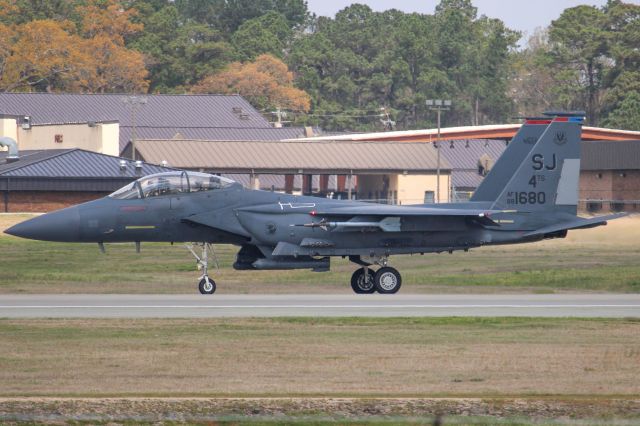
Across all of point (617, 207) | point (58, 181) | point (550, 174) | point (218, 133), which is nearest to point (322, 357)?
point (550, 174)

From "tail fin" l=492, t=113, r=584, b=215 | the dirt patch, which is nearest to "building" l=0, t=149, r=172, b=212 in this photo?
"tail fin" l=492, t=113, r=584, b=215

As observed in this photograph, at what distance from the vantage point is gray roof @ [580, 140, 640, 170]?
237ft

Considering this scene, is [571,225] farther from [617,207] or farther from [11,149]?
[617,207]

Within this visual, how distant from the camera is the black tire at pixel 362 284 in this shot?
1095 inches

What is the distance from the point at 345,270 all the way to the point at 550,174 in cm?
762

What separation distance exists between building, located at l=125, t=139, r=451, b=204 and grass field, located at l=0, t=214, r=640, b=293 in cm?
2640

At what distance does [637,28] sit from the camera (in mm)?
128625

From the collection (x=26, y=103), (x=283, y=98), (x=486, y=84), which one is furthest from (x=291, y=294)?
(x=486, y=84)

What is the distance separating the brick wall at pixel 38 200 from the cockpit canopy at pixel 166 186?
3382 cm

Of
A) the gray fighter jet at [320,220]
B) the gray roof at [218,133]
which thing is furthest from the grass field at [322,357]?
the gray roof at [218,133]

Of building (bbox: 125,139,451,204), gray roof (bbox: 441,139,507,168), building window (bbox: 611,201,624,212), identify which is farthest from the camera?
gray roof (bbox: 441,139,507,168)

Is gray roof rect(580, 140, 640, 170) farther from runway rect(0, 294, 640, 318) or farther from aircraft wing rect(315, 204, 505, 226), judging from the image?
runway rect(0, 294, 640, 318)

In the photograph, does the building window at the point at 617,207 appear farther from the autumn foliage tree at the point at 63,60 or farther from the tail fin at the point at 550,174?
the autumn foliage tree at the point at 63,60

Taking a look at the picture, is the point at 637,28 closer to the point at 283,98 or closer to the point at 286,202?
the point at 283,98
